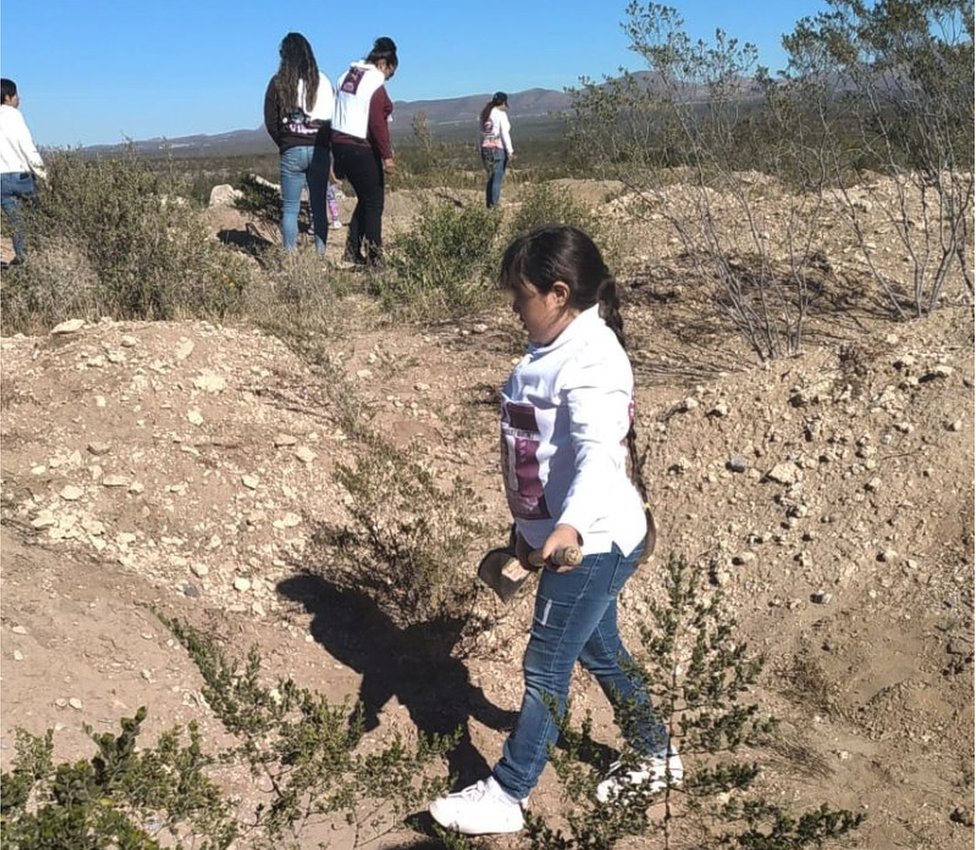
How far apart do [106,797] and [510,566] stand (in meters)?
0.99

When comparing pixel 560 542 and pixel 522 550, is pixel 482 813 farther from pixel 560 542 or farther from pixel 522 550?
pixel 560 542

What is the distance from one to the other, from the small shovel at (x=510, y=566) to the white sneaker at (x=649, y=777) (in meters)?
0.41

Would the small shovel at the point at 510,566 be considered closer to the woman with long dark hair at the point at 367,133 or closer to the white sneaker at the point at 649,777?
the white sneaker at the point at 649,777

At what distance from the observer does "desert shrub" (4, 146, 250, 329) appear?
5746 mm

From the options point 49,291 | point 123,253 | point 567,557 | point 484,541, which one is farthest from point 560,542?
point 123,253

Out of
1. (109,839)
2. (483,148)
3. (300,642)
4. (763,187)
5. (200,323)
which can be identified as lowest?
(300,642)

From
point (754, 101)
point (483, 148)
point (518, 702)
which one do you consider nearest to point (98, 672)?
point (518, 702)

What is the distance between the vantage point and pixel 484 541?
3.86 meters

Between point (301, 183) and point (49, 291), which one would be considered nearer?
point (49, 291)

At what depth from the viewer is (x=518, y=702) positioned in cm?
319

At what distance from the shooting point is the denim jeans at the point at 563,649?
221cm

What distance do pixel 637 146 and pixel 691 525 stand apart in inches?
111

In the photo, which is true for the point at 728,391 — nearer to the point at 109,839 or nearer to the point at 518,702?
the point at 518,702

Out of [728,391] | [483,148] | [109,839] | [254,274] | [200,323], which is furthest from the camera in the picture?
[483,148]
